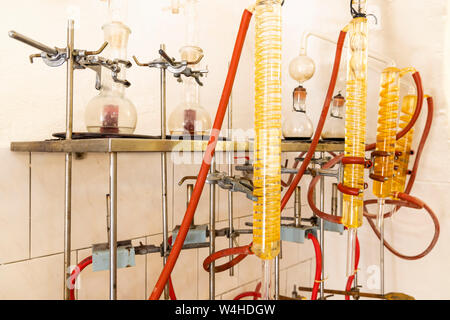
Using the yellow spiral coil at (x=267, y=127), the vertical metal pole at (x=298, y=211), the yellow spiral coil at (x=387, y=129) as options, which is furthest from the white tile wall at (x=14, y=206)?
the yellow spiral coil at (x=387, y=129)

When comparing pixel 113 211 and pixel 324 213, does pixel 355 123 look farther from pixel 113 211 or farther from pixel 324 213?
pixel 113 211

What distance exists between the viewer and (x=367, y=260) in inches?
58.4

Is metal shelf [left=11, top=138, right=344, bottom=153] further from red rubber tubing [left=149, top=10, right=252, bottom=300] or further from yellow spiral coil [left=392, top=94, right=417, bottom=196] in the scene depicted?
yellow spiral coil [left=392, top=94, right=417, bottom=196]

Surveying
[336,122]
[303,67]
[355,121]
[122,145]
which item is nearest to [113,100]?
[122,145]

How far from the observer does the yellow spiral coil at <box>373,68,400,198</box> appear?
3.25ft

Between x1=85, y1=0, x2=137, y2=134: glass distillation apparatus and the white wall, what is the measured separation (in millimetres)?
217

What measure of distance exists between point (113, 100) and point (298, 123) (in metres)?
0.69

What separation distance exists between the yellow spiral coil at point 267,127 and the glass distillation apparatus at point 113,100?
0.30m

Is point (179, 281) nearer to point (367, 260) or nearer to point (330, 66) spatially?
point (367, 260)

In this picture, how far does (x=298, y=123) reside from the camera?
3.80 feet

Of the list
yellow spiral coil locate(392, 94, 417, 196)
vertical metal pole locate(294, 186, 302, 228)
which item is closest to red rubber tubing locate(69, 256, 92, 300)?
vertical metal pole locate(294, 186, 302, 228)
